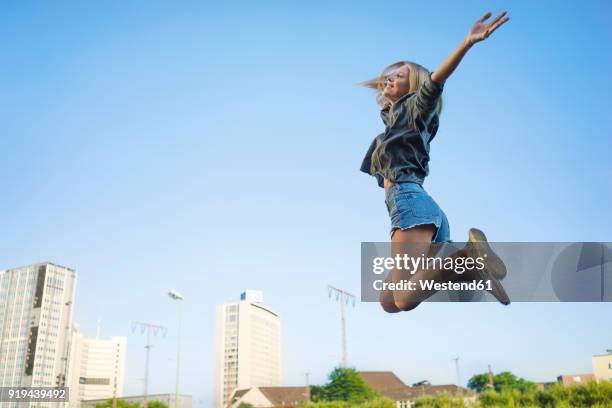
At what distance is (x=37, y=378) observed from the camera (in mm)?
125875

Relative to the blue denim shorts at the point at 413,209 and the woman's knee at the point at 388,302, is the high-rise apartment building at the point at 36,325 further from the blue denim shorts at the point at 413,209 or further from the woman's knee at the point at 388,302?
the blue denim shorts at the point at 413,209

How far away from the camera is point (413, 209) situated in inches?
146

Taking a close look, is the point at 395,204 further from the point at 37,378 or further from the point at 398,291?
the point at 37,378

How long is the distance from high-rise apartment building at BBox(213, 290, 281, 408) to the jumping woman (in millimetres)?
174566

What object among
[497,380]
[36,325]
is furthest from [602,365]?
[36,325]

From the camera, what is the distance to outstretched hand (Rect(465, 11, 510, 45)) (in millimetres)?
3221

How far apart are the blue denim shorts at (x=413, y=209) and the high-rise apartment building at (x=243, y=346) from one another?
174668 mm

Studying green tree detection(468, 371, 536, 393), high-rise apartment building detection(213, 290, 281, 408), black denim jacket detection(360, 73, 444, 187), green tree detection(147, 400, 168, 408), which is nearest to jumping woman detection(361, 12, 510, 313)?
black denim jacket detection(360, 73, 444, 187)

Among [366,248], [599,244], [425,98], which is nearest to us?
[425,98]

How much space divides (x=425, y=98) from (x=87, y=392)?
21321 centimetres

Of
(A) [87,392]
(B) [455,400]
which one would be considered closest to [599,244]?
(B) [455,400]

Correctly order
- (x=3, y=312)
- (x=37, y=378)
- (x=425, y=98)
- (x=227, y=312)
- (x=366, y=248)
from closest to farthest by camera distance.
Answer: (x=425, y=98), (x=366, y=248), (x=37, y=378), (x=3, y=312), (x=227, y=312)

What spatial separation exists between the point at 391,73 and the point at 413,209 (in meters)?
1.11

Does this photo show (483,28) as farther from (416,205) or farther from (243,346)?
(243,346)
